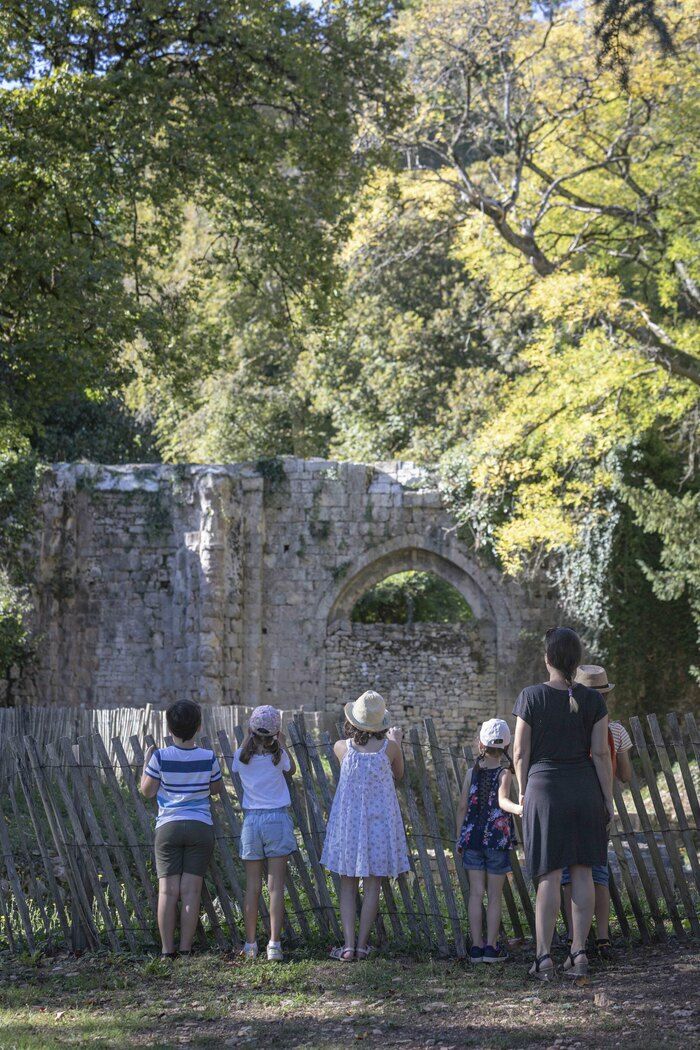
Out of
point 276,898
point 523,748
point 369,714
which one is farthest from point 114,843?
point 523,748

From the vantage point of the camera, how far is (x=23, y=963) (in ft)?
19.3

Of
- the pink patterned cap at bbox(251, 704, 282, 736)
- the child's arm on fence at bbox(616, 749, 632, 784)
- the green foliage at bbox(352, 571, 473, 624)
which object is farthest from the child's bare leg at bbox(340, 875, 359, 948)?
the green foliage at bbox(352, 571, 473, 624)

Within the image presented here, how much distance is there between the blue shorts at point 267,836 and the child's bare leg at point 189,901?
26 cm

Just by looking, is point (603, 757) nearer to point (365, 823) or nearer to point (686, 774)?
point (686, 774)

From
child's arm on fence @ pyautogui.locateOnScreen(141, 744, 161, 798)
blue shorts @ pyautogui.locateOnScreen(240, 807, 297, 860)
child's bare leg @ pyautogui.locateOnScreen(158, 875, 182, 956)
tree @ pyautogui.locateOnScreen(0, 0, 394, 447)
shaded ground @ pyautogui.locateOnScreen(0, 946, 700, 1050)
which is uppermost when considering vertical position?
tree @ pyautogui.locateOnScreen(0, 0, 394, 447)

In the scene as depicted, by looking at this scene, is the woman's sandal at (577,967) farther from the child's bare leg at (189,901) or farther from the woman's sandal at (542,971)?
the child's bare leg at (189,901)

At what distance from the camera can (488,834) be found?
18.2 feet

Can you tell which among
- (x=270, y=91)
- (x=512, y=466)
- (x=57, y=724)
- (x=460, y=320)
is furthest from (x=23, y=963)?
(x=460, y=320)

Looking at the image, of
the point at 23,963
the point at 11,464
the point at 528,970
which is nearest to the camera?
the point at 528,970

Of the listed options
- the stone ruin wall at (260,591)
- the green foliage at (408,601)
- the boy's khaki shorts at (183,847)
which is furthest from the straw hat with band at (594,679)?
the green foliage at (408,601)

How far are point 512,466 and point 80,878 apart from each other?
36.1ft

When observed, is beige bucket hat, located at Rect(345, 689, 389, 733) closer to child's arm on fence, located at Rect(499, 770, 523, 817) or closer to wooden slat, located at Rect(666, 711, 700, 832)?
child's arm on fence, located at Rect(499, 770, 523, 817)

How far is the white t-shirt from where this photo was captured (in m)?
5.73

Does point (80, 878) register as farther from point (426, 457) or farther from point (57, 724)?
point (426, 457)
